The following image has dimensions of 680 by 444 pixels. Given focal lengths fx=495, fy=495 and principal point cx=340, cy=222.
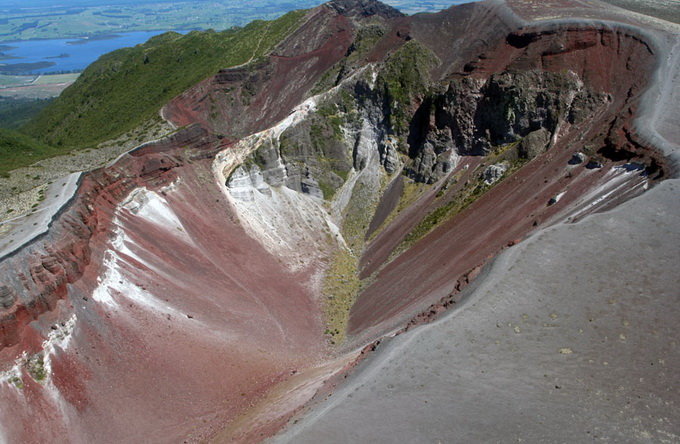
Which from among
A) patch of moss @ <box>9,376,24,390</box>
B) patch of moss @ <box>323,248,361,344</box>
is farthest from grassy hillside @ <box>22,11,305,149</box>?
patch of moss @ <box>9,376,24,390</box>

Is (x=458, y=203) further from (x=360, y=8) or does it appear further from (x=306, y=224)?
(x=360, y=8)

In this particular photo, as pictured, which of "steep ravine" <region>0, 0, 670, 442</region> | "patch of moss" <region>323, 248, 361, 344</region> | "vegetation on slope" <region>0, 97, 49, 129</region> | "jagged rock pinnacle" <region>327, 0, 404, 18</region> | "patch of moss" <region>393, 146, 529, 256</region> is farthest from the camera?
"vegetation on slope" <region>0, 97, 49, 129</region>

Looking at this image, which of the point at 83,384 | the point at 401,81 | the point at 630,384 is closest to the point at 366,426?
the point at 630,384

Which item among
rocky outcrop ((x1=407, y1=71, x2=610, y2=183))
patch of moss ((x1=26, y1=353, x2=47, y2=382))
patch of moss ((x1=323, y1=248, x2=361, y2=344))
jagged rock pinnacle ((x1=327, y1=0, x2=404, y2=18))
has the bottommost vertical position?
patch of moss ((x1=323, y1=248, x2=361, y2=344))

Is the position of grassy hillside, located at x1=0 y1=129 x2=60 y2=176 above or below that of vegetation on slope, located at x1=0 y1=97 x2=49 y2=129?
below

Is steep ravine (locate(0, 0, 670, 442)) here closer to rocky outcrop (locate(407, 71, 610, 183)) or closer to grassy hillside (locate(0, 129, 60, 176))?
rocky outcrop (locate(407, 71, 610, 183))

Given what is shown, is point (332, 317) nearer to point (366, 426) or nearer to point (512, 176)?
point (512, 176)

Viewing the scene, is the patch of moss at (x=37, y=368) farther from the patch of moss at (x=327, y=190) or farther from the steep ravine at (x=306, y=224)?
the patch of moss at (x=327, y=190)

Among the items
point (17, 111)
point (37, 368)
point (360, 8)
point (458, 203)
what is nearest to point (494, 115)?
point (458, 203)
